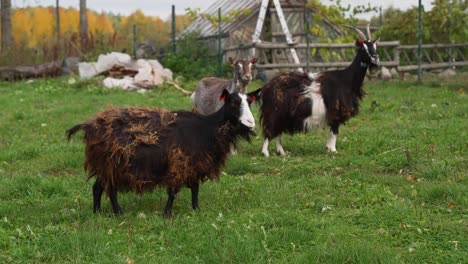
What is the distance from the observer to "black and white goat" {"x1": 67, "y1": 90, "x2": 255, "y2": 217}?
6750 mm

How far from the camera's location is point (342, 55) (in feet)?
71.5

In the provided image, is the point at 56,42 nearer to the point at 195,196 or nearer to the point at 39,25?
the point at 39,25

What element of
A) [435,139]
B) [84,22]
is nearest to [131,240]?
[435,139]

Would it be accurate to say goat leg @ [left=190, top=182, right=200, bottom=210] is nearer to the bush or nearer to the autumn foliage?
the bush

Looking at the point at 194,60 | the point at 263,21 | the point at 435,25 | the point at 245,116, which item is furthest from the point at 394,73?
the point at 245,116

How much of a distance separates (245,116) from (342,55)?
15.2m

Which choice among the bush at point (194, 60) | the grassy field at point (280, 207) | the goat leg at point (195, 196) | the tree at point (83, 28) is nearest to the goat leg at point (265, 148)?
the grassy field at point (280, 207)

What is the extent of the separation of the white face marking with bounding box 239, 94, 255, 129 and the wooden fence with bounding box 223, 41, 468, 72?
42.3 ft

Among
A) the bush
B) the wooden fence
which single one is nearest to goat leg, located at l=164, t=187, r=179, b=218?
the wooden fence

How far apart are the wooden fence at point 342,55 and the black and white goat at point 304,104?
30.6 feet

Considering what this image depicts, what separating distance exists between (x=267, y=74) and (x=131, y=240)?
1436cm

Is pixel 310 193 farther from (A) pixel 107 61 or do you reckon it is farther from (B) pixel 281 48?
(A) pixel 107 61

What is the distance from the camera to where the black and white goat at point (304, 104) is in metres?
10.4

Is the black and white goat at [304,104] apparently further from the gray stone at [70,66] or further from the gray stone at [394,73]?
the gray stone at [70,66]
